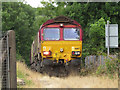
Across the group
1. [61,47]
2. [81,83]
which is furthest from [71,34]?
[81,83]

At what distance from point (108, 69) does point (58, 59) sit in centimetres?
431

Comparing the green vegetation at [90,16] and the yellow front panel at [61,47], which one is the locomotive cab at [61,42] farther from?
the green vegetation at [90,16]

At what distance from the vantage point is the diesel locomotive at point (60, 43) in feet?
51.7

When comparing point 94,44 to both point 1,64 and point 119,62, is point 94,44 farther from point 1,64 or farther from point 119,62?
point 1,64

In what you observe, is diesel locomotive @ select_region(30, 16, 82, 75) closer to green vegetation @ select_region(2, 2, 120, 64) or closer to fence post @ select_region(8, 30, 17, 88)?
green vegetation @ select_region(2, 2, 120, 64)

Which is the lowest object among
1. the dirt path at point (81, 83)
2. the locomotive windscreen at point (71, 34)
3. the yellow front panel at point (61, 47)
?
the dirt path at point (81, 83)

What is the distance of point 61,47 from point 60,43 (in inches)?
9.4

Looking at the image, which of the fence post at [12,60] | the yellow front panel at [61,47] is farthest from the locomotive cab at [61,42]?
the fence post at [12,60]

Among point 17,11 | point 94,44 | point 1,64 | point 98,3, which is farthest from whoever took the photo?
point 17,11

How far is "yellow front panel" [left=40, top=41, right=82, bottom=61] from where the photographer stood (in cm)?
1582

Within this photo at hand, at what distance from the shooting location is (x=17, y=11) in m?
34.5

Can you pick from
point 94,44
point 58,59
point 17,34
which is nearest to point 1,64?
point 58,59

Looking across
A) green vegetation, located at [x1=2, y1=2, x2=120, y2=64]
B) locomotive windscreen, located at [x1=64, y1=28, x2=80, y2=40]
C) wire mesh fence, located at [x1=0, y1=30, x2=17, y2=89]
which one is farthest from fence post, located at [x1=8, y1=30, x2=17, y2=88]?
green vegetation, located at [x1=2, y1=2, x2=120, y2=64]

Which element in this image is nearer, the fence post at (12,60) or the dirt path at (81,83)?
the fence post at (12,60)
